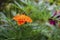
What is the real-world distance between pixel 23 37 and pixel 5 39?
0.36ft

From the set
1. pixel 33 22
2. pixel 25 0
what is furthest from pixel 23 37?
pixel 25 0

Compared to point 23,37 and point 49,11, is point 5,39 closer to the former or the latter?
point 23,37

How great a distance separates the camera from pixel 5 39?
4.29ft

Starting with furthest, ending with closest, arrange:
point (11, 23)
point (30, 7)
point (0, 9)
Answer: point (0, 9) → point (30, 7) → point (11, 23)

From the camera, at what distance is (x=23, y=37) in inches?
51.9

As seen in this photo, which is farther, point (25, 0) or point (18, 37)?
point (25, 0)

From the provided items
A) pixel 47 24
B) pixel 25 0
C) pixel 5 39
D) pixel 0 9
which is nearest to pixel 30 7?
pixel 25 0

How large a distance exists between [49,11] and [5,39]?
1.19 feet

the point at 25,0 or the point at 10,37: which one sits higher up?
the point at 25,0

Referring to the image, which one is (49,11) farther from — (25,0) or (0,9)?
(0,9)

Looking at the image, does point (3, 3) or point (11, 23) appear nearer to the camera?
point (11, 23)

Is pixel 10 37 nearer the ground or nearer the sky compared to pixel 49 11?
nearer the ground

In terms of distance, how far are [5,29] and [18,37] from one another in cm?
10

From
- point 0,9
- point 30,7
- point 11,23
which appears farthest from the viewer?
point 0,9
